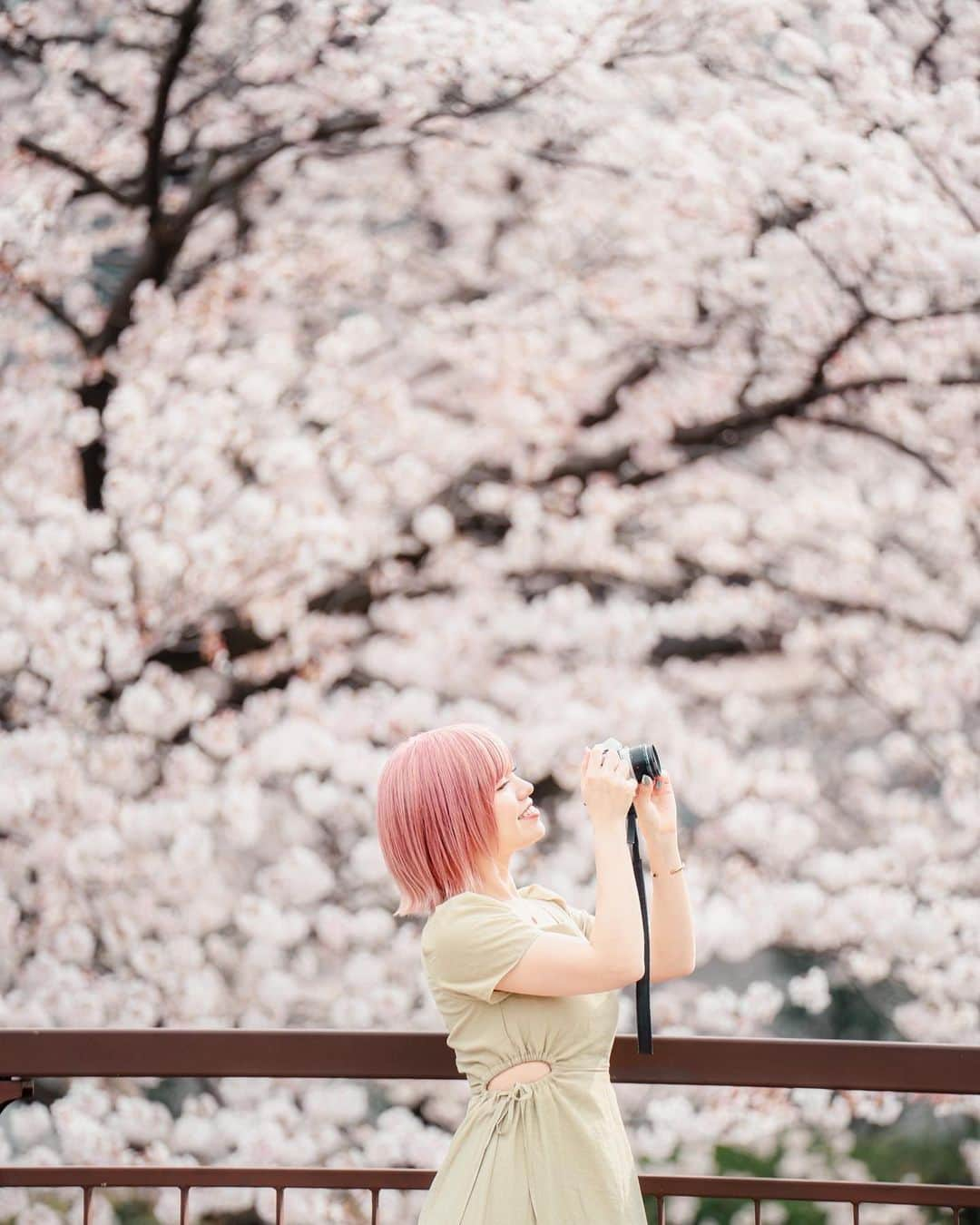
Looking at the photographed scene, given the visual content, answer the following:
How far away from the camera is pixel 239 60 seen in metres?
3.62

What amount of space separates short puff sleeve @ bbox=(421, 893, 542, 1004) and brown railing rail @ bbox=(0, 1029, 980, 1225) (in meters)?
0.34

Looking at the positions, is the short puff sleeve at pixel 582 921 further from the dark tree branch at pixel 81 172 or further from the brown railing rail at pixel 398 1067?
the dark tree branch at pixel 81 172

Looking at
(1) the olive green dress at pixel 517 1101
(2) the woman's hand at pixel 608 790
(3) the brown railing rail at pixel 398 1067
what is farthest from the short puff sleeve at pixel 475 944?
(3) the brown railing rail at pixel 398 1067

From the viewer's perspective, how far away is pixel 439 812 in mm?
1278

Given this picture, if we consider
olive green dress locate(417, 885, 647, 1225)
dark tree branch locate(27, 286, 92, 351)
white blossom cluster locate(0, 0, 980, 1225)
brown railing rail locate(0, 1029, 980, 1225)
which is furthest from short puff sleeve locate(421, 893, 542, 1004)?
dark tree branch locate(27, 286, 92, 351)

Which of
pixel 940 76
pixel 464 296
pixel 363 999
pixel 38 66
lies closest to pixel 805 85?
pixel 940 76

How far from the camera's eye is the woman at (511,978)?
1.22 metres

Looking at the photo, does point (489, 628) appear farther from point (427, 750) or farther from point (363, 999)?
point (427, 750)

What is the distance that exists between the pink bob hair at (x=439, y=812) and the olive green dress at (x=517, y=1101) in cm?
4

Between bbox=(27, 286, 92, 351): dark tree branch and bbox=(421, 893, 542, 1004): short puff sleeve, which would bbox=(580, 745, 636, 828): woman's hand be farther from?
bbox=(27, 286, 92, 351): dark tree branch

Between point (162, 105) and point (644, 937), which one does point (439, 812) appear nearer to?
point (644, 937)

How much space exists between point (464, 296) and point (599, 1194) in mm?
2814

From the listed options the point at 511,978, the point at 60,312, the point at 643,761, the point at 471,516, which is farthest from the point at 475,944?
the point at 60,312

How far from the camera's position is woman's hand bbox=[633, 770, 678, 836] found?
1.38 m
